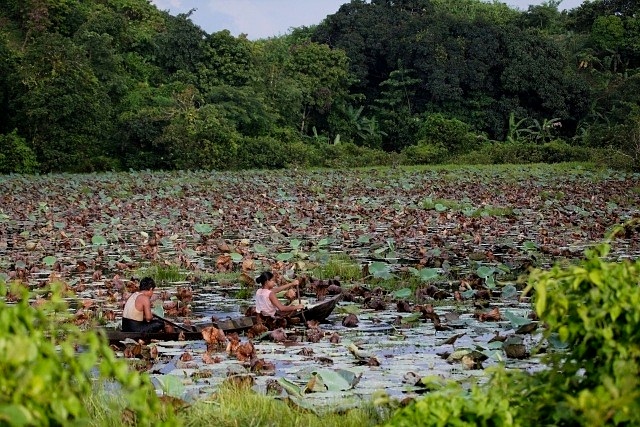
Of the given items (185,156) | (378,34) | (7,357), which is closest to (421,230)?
(7,357)

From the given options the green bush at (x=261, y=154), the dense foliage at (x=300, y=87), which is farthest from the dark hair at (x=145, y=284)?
the green bush at (x=261, y=154)

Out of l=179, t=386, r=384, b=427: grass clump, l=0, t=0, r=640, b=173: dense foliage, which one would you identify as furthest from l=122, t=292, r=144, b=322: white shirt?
l=0, t=0, r=640, b=173: dense foliage

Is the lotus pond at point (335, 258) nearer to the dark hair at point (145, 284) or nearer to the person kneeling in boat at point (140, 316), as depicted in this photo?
the person kneeling in boat at point (140, 316)

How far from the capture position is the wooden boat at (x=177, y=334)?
5.97m

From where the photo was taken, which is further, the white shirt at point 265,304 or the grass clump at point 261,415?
the white shirt at point 265,304

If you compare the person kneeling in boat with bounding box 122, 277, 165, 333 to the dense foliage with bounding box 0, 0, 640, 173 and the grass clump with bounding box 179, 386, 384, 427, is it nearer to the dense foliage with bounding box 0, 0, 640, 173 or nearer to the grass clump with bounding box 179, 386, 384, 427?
the grass clump with bounding box 179, 386, 384, 427

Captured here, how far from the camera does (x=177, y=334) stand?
616 cm

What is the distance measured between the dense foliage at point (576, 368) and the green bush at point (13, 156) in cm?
2752

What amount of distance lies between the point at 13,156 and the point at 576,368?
27.8 meters

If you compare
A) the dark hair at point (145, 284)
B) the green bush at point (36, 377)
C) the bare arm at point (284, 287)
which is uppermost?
the green bush at point (36, 377)

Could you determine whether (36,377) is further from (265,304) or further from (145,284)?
(265,304)

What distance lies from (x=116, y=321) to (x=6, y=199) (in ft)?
40.2

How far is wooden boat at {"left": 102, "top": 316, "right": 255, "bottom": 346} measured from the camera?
5.97 m

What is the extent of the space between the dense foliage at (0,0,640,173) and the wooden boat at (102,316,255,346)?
2096 cm
